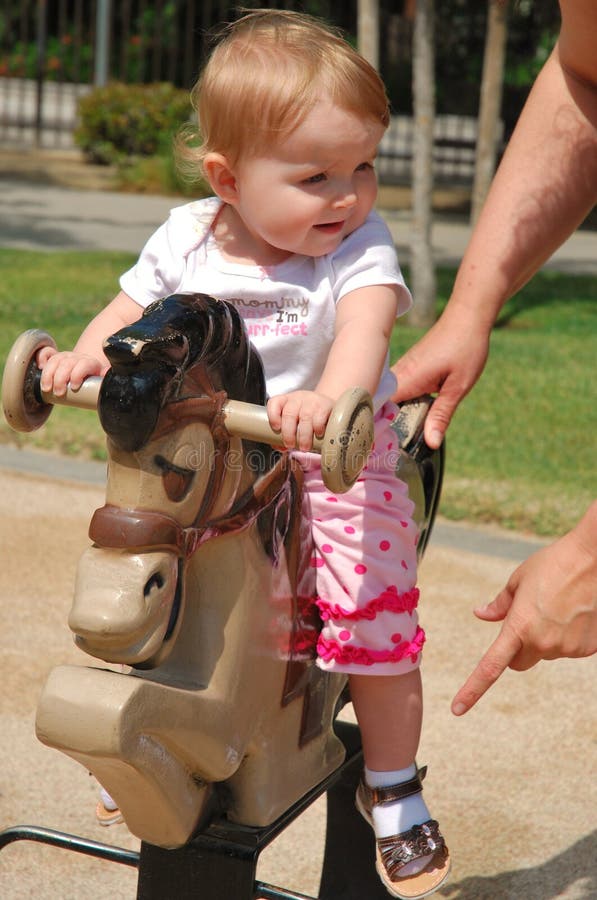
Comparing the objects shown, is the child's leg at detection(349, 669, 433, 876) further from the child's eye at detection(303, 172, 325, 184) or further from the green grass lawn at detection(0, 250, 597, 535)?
the green grass lawn at detection(0, 250, 597, 535)

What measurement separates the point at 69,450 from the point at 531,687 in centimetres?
256

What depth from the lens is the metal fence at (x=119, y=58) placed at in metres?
18.0

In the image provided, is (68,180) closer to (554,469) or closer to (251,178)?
(554,469)

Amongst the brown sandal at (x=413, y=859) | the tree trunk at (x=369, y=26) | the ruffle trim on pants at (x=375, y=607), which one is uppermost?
the ruffle trim on pants at (x=375, y=607)

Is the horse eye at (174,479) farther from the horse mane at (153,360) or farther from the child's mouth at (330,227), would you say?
the child's mouth at (330,227)

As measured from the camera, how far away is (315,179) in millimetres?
1879

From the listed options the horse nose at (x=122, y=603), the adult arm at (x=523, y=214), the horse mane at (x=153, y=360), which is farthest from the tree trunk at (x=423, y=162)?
the horse nose at (x=122, y=603)

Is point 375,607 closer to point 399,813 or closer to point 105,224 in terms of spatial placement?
point 399,813

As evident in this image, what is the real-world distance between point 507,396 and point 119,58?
1702 centimetres

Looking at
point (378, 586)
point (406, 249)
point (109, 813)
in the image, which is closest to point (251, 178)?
point (378, 586)

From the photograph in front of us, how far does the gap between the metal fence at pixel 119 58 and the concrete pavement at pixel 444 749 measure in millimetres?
12401

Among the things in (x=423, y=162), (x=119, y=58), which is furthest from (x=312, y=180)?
(x=119, y=58)

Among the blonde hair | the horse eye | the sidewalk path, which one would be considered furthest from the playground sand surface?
the sidewalk path

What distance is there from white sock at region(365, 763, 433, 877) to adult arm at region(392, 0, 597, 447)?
31.6 inches
